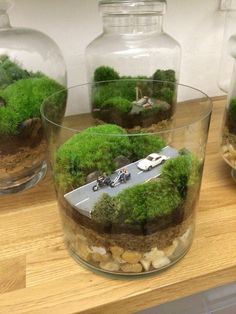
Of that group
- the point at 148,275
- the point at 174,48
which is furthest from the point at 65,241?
the point at 174,48

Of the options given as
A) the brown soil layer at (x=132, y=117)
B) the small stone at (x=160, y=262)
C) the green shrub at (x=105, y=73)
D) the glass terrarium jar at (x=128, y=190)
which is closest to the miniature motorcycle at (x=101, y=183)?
the glass terrarium jar at (x=128, y=190)

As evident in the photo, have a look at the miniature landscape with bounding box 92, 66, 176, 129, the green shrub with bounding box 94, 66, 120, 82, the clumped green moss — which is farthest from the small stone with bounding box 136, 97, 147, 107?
the clumped green moss

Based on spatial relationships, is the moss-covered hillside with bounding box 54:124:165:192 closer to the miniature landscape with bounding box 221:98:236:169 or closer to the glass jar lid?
the miniature landscape with bounding box 221:98:236:169

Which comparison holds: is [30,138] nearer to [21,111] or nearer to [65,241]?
[21,111]

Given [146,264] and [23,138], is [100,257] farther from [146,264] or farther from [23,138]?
[23,138]

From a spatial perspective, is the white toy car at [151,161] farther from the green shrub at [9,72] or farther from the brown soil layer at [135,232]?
the green shrub at [9,72]

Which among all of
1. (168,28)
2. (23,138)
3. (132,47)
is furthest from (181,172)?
(168,28)
